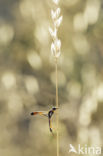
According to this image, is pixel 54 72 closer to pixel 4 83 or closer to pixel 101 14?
pixel 4 83

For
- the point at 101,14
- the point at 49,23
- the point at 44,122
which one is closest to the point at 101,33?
the point at 101,14

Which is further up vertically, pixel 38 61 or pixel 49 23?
pixel 49 23

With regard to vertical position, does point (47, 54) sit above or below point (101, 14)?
below

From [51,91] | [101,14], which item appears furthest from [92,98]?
[101,14]

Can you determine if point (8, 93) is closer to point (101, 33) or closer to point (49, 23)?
point (49, 23)

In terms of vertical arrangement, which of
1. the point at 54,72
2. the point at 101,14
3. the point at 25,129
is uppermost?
the point at 101,14

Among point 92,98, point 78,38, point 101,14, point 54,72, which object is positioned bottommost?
point 92,98
